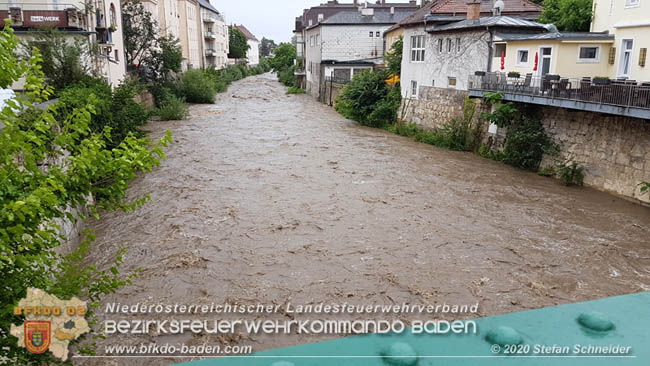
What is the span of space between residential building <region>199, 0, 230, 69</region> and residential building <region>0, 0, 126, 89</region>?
135ft

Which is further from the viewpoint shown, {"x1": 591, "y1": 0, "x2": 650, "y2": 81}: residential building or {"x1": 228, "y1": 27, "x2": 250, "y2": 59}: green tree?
{"x1": 228, "y1": 27, "x2": 250, "y2": 59}: green tree

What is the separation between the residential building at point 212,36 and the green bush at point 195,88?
2589cm

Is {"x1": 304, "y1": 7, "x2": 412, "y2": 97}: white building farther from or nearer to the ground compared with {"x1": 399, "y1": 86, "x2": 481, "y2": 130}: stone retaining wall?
farther from the ground

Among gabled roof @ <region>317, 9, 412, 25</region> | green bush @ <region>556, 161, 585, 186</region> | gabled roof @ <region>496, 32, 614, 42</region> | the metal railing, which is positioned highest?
gabled roof @ <region>317, 9, 412, 25</region>

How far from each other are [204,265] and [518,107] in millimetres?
14122

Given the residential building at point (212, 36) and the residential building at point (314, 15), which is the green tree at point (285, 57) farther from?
the residential building at point (212, 36)

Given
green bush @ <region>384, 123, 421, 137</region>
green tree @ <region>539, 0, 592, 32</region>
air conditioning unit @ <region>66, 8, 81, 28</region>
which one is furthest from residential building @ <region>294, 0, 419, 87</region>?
air conditioning unit @ <region>66, 8, 81, 28</region>

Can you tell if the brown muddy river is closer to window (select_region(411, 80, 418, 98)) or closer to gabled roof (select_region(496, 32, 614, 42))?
gabled roof (select_region(496, 32, 614, 42))

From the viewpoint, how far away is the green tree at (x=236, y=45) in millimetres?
102762

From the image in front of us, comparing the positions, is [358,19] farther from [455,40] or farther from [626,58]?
[626,58]

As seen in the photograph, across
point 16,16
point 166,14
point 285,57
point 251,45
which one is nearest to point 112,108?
point 16,16

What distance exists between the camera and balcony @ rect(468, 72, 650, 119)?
45.4ft

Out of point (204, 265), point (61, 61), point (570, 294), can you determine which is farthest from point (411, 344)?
point (61, 61)

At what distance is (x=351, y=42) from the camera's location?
46500mm
